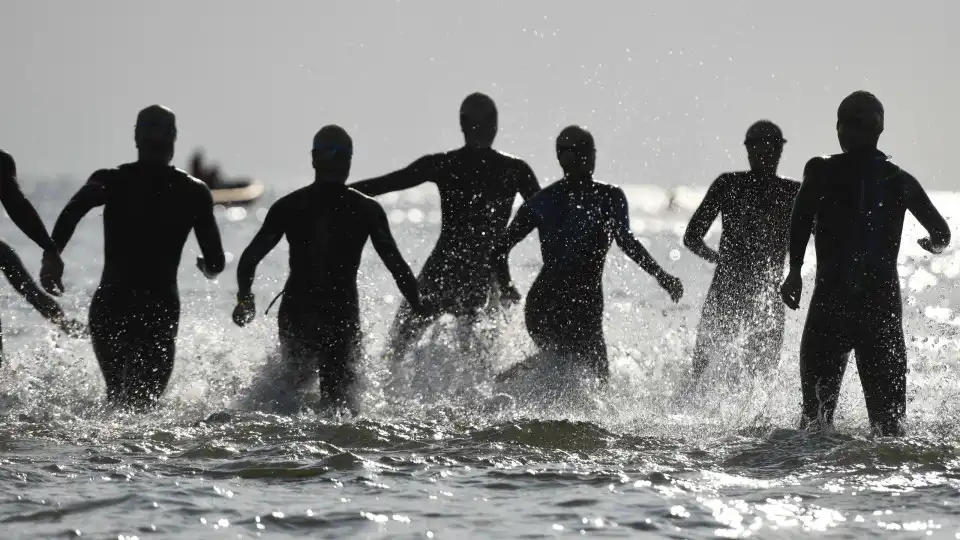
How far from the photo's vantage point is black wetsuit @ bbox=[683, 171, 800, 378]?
386 inches

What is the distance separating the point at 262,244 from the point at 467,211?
7.36 ft

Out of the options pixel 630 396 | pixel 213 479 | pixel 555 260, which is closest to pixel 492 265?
pixel 555 260

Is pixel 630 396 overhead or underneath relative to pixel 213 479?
overhead

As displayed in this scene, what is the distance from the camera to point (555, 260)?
9.61m

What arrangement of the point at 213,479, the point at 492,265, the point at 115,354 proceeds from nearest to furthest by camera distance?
the point at 213,479 < the point at 115,354 < the point at 492,265

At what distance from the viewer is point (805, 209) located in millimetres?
7953

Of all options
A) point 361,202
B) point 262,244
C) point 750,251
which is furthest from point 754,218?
point 262,244

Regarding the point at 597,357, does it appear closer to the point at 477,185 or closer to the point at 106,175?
the point at 477,185

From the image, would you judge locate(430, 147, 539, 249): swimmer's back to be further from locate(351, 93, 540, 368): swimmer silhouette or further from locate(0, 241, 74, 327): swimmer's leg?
locate(0, 241, 74, 327): swimmer's leg

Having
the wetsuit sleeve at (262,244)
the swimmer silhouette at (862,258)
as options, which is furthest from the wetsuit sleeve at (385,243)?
the swimmer silhouette at (862,258)

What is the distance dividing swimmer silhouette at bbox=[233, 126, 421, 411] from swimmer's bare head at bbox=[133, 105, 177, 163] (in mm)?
779

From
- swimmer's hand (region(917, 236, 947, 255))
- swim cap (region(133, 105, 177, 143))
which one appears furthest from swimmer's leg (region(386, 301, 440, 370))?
swimmer's hand (region(917, 236, 947, 255))

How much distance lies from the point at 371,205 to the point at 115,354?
6.02 feet

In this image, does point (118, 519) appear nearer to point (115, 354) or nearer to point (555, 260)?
point (115, 354)
